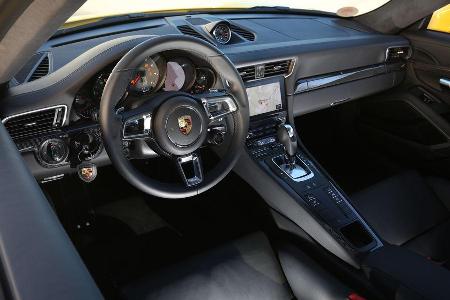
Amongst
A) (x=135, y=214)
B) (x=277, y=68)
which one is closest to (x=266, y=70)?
(x=277, y=68)

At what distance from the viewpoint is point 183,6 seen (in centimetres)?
296

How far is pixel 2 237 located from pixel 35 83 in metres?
1.24

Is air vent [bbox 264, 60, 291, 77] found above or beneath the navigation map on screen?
above

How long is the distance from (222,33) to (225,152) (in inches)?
33.6

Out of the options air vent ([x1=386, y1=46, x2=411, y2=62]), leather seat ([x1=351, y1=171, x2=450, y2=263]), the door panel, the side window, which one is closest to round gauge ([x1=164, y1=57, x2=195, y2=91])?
leather seat ([x1=351, y1=171, x2=450, y2=263])

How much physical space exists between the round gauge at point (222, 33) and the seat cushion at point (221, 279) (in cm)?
107

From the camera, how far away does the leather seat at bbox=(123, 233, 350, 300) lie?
2.13 meters

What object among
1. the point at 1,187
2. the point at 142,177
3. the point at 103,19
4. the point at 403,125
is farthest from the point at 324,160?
the point at 1,187

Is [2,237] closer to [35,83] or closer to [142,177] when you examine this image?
[142,177]

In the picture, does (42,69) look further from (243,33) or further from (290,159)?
(290,159)

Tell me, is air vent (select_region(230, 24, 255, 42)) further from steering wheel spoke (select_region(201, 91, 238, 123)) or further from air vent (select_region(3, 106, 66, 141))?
air vent (select_region(3, 106, 66, 141))

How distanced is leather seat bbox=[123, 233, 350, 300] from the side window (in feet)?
5.61

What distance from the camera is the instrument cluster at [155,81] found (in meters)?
1.83

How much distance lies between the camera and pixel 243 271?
7.52ft
